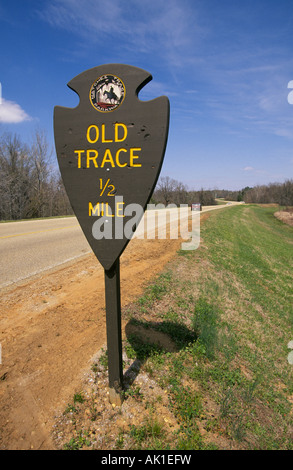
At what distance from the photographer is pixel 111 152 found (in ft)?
6.84

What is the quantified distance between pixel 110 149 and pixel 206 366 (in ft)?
8.99

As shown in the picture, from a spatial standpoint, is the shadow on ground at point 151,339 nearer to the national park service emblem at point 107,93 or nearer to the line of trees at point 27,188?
the national park service emblem at point 107,93

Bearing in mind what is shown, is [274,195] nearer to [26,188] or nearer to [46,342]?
[26,188]

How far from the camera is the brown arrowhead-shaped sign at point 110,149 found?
1.99 metres

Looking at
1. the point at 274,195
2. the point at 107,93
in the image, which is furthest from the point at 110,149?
the point at 274,195

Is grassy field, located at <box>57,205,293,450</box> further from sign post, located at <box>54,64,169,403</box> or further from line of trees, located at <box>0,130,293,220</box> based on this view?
line of trees, located at <box>0,130,293,220</box>

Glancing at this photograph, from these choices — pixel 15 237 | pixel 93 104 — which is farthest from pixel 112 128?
pixel 15 237

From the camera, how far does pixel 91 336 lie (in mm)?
3266

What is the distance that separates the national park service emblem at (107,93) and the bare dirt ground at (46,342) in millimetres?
2504

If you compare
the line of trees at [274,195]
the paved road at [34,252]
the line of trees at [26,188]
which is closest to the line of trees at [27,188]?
the line of trees at [26,188]

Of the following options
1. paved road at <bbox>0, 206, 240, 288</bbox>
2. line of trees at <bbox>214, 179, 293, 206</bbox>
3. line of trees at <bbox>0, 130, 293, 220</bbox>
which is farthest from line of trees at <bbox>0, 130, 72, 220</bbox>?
line of trees at <bbox>214, 179, 293, 206</bbox>

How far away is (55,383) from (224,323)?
3128 mm

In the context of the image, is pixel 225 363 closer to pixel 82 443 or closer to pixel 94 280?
pixel 82 443

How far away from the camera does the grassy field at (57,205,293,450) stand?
2.35 metres
